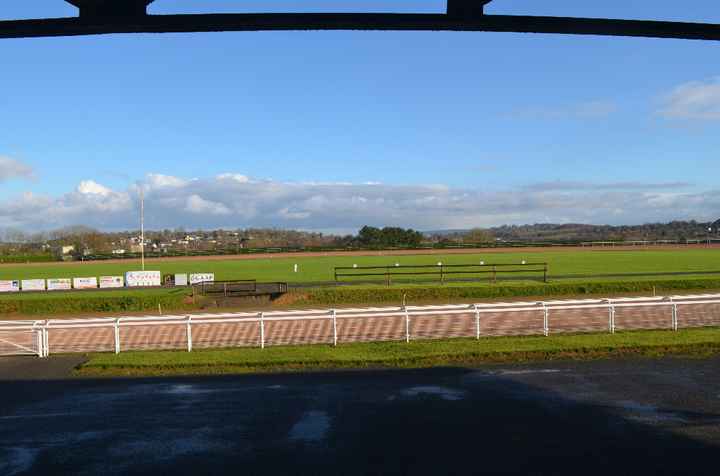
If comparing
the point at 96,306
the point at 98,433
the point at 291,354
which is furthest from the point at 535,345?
the point at 96,306

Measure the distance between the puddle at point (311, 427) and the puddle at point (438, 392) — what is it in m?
1.57

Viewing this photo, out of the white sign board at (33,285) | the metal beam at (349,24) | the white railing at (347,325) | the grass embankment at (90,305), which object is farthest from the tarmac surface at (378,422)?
the white sign board at (33,285)

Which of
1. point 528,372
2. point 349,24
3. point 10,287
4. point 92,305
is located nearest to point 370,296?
point 92,305

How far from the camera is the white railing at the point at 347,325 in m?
14.5

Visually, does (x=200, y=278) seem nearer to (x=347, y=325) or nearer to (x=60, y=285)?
(x=60, y=285)

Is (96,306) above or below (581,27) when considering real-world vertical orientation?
below

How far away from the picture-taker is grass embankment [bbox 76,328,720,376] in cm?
1143

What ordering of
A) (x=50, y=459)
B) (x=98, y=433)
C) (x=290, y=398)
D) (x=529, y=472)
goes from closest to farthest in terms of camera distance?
(x=529, y=472) < (x=50, y=459) < (x=98, y=433) < (x=290, y=398)

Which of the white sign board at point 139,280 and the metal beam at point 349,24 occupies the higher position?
the metal beam at point 349,24

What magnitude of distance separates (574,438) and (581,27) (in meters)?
4.13

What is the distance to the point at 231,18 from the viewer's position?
14.1 feet

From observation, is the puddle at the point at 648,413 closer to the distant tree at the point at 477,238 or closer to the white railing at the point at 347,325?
the white railing at the point at 347,325

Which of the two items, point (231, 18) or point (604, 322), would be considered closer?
point (231, 18)

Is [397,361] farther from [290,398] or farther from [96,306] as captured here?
[96,306]
